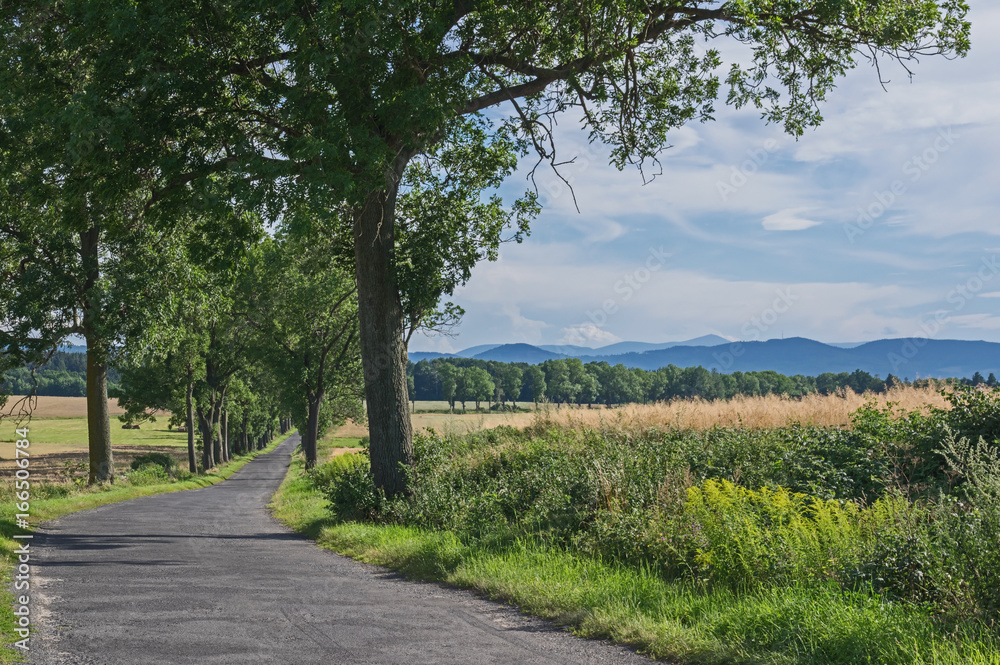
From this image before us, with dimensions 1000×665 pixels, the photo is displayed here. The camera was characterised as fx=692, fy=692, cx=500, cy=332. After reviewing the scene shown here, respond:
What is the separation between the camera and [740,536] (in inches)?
302

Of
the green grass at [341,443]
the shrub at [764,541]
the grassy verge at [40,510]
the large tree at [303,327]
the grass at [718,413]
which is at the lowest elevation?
the green grass at [341,443]

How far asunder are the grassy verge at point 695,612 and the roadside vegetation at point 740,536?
0.02 meters

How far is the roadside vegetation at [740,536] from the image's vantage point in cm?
566

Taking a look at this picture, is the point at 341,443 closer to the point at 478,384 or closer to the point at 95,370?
the point at 478,384

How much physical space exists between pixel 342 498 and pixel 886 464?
10411 mm

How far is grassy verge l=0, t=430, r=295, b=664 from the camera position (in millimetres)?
6395

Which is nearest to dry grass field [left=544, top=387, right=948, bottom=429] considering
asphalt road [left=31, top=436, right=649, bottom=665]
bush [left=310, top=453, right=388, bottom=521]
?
bush [left=310, top=453, right=388, bottom=521]

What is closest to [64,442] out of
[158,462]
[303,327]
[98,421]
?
[158,462]

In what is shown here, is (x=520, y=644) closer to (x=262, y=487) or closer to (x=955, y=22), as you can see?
(x=955, y=22)

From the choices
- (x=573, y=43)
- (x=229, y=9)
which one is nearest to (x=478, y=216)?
(x=573, y=43)

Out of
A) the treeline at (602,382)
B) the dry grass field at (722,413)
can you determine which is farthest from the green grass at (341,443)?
the dry grass field at (722,413)

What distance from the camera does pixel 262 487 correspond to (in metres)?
35.5

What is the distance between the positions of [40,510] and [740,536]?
1738 cm

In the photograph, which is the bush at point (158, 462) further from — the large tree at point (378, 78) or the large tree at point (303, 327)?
the large tree at point (378, 78)
